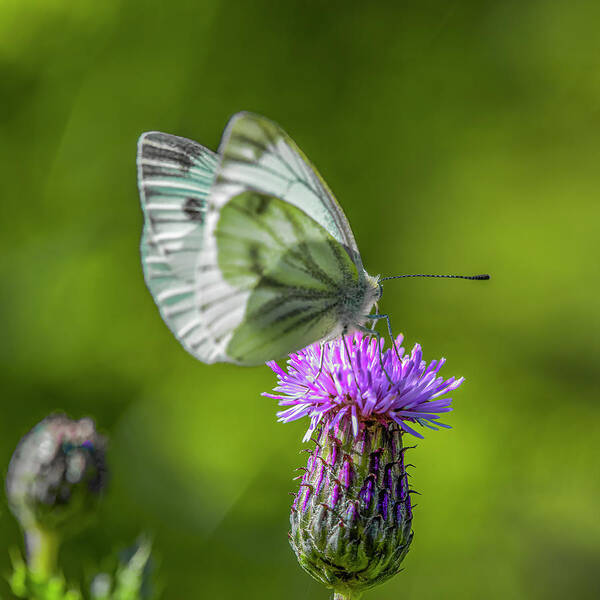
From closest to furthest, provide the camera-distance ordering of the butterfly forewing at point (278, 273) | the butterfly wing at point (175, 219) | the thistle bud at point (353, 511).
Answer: the thistle bud at point (353, 511)
the butterfly forewing at point (278, 273)
the butterfly wing at point (175, 219)

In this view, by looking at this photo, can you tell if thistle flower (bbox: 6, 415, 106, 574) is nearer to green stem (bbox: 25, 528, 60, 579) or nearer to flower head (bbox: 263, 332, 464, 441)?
green stem (bbox: 25, 528, 60, 579)

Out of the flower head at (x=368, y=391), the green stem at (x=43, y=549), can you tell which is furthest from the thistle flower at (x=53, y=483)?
the flower head at (x=368, y=391)

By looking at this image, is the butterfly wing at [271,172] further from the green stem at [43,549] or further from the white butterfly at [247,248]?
the green stem at [43,549]

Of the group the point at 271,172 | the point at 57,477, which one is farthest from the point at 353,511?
the point at 57,477

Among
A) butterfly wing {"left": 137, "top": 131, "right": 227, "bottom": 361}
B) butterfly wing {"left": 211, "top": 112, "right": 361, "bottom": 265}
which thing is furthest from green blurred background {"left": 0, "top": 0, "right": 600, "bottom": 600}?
A: butterfly wing {"left": 211, "top": 112, "right": 361, "bottom": 265}

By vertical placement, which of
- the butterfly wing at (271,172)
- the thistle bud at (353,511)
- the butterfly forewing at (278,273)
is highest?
the butterfly wing at (271,172)

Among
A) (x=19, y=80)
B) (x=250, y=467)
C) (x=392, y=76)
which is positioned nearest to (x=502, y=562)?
(x=250, y=467)

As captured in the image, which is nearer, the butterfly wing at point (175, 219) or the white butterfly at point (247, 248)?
the white butterfly at point (247, 248)
